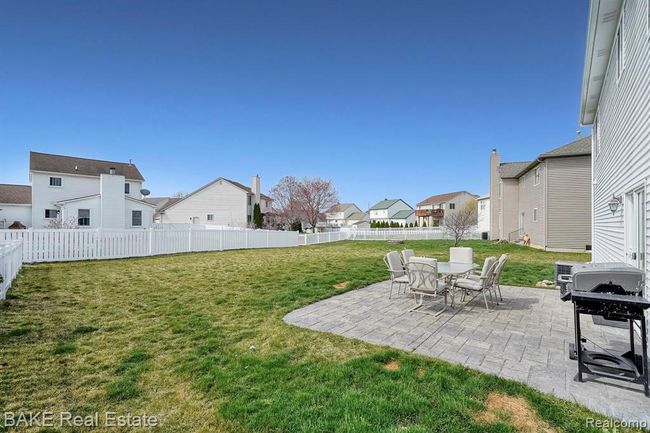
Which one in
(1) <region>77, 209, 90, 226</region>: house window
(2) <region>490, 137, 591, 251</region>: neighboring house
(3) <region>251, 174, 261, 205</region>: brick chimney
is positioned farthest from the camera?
(3) <region>251, 174, 261, 205</region>: brick chimney

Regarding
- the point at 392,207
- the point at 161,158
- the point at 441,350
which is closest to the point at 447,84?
the point at 441,350

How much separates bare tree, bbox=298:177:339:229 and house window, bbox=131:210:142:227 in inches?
908

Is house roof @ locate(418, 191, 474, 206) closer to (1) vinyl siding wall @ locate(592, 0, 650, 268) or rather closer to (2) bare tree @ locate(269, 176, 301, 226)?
(2) bare tree @ locate(269, 176, 301, 226)

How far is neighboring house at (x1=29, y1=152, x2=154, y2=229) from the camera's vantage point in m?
21.2

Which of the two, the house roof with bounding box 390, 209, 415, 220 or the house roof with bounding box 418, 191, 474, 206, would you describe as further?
the house roof with bounding box 390, 209, 415, 220

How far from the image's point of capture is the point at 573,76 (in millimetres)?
14125

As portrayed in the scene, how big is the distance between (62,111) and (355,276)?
63.9 feet

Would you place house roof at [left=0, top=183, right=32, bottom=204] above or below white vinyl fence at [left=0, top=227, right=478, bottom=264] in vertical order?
above

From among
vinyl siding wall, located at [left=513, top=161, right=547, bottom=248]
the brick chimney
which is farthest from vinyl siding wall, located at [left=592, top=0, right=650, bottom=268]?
the brick chimney

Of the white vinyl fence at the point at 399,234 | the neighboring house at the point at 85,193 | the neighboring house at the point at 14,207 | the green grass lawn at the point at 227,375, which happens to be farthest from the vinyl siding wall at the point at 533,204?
the neighboring house at the point at 14,207

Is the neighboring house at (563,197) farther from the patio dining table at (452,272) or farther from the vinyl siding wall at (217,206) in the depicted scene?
the vinyl siding wall at (217,206)

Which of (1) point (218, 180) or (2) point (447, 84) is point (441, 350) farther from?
(1) point (218, 180)

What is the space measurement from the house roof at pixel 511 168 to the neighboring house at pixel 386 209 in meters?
43.3

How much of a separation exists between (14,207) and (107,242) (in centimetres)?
2580
